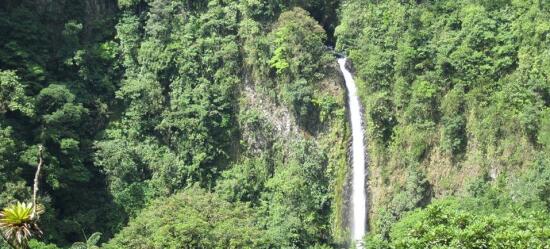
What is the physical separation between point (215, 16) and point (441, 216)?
52.0 feet

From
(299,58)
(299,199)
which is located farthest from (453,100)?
(299,199)

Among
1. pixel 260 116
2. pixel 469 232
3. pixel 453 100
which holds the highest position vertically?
pixel 453 100

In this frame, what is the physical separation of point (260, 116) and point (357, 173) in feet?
14.3

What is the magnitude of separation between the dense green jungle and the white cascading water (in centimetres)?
24

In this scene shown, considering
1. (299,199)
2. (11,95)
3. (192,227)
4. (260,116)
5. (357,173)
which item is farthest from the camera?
(260,116)

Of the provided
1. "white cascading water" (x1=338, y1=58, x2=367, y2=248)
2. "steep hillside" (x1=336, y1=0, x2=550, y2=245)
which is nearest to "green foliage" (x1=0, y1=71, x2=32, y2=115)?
"white cascading water" (x1=338, y1=58, x2=367, y2=248)

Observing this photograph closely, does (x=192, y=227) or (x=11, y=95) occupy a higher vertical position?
(x=11, y=95)

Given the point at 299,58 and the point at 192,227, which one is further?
the point at 299,58

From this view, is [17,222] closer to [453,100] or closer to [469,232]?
[469,232]

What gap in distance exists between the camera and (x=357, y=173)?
28.1 metres

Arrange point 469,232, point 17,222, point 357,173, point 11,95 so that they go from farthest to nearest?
point 357,173 < point 11,95 < point 469,232 < point 17,222

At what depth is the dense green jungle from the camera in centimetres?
2498

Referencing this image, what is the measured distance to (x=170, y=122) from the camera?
2928 centimetres

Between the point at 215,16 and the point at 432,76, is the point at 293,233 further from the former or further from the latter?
the point at 215,16
